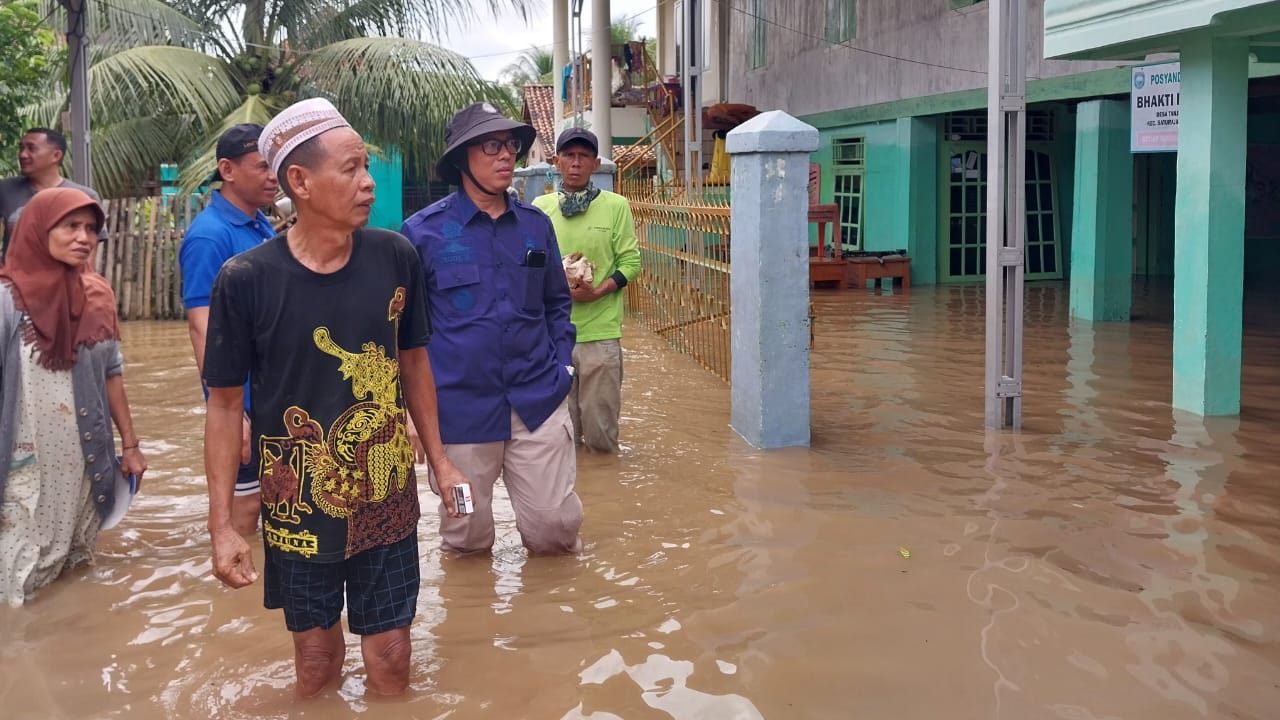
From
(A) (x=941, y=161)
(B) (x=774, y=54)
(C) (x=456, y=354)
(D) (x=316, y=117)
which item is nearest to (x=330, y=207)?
(D) (x=316, y=117)

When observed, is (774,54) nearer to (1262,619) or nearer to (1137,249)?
(1137,249)

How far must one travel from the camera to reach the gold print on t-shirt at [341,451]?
134 inches

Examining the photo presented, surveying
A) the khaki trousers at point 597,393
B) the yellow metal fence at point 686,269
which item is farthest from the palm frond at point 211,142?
the khaki trousers at point 597,393

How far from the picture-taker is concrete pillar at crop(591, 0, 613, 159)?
768 inches

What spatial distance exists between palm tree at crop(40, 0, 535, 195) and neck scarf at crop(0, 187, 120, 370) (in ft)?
40.6

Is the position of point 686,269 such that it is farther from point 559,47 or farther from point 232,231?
point 559,47

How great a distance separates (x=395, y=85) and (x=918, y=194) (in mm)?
7860

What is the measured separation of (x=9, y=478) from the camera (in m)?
4.87

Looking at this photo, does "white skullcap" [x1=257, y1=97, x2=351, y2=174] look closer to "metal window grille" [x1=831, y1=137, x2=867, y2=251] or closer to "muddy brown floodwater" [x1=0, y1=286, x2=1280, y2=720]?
"muddy brown floodwater" [x1=0, y1=286, x2=1280, y2=720]

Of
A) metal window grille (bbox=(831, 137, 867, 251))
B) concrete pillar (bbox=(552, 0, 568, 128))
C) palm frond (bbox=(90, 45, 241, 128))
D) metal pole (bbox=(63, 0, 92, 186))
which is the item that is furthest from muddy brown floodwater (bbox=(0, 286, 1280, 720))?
concrete pillar (bbox=(552, 0, 568, 128))

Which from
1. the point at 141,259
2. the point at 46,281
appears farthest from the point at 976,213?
the point at 46,281

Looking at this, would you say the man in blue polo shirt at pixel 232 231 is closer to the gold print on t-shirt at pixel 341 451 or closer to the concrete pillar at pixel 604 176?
the gold print on t-shirt at pixel 341 451

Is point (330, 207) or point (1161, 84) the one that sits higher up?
point (1161, 84)

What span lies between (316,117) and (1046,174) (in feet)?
54.1
